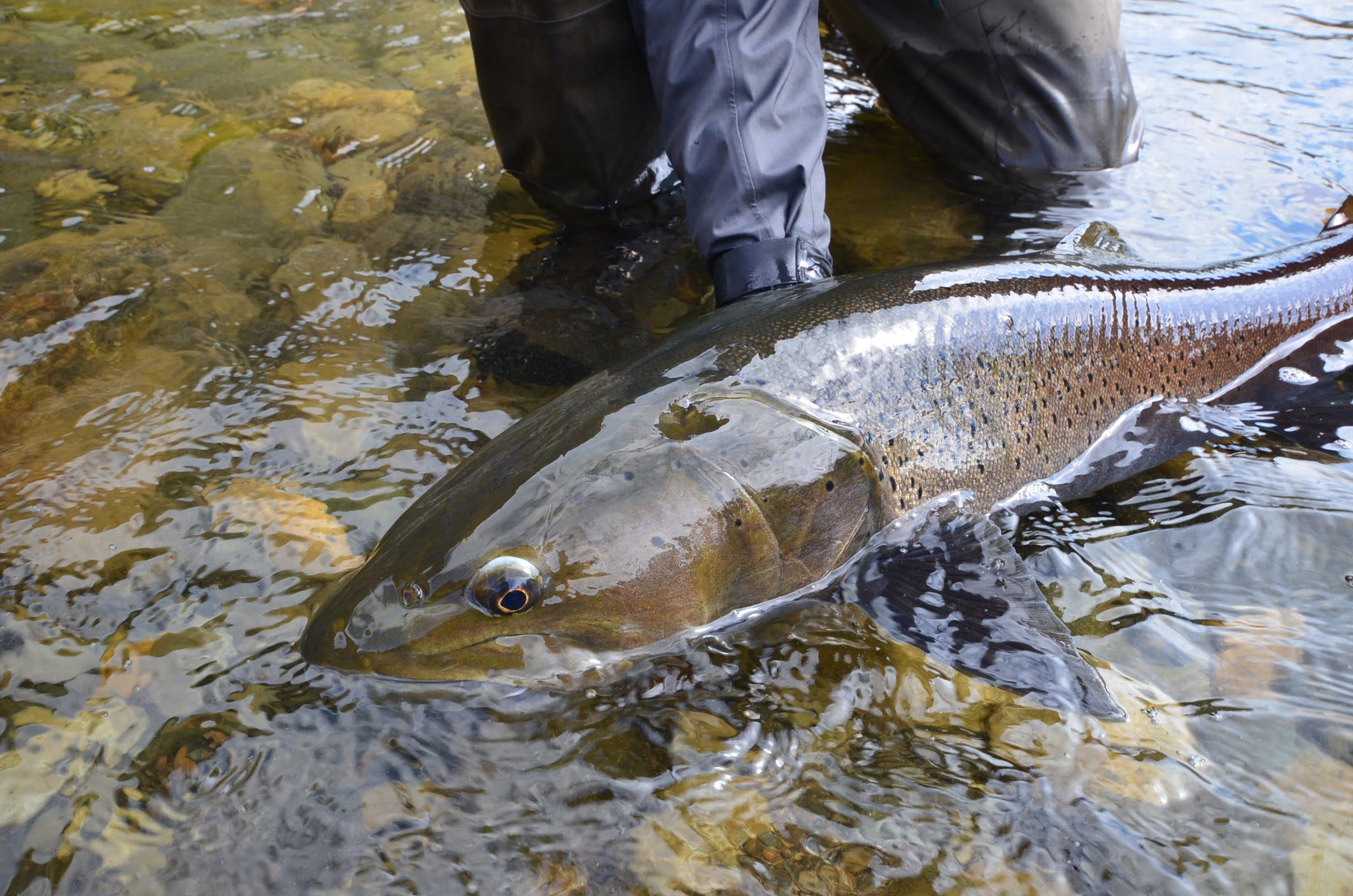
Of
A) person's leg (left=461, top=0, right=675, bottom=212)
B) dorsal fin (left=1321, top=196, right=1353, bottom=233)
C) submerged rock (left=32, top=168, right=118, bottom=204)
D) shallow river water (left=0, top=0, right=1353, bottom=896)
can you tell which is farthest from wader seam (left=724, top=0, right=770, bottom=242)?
submerged rock (left=32, top=168, right=118, bottom=204)

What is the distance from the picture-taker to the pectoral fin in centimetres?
227

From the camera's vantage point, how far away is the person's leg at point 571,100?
3.76 metres

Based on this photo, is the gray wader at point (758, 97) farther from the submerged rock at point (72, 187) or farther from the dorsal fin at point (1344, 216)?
the submerged rock at point (72, 187)

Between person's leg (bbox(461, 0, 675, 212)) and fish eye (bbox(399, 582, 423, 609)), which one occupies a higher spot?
person's leg (bbox(461, 0, 675, 212))

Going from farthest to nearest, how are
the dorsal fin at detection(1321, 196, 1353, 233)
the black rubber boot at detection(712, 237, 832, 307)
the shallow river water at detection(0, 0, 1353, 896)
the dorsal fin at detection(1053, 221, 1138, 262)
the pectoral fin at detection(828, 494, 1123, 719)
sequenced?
the dorsal fin at detection(1321, 196, 1353, 233), the dorsal fin at detection(1053, 221, 1138, 262), the black rubber boot at detection(712, 237, 832, 307), the pectoral fin at detection(828, 494, 1123, 719), the shallow river water at detection(0, 0, 1353, 896)

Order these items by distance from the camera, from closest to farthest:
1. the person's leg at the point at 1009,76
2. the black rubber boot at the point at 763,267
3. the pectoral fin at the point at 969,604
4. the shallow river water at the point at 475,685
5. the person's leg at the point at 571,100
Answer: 1. the shallow river water at the point at 475,685
2. the pectoral fin at the point at 969,604
3. the black rubber boot at the point at 763,267
4. the person's leg at the point at 571,100
5. the person's leg at the point at 1009,76

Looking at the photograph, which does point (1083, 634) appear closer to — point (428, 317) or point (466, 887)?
point (466, 887)

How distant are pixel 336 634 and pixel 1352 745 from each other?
236 cm

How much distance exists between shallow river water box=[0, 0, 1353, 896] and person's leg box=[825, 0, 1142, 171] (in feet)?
0.62

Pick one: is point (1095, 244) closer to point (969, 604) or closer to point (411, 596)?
point (969, 604)

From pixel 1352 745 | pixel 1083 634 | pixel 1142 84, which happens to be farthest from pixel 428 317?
pixel 1142 84

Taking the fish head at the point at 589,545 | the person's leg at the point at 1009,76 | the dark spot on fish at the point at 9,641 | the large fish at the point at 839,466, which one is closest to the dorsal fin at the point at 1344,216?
the large fish at the point at 839,466

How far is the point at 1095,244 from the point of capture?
3461mm

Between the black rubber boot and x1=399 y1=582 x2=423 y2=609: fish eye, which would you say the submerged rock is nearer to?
the black rubber boot
